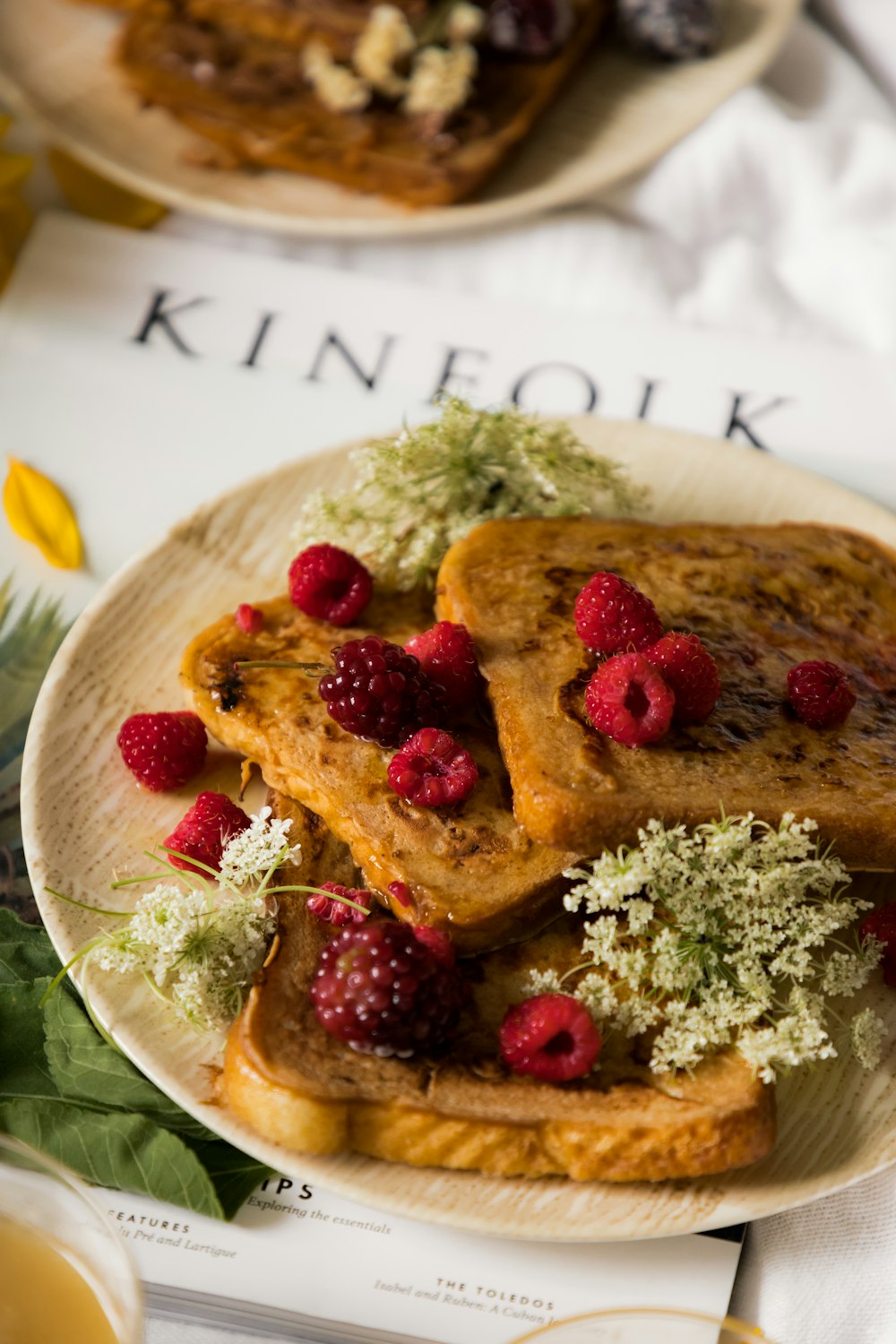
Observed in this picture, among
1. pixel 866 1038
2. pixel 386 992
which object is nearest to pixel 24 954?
pixel 386 992

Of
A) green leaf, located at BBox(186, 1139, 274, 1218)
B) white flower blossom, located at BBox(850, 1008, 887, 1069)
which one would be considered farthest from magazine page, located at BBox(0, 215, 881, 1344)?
white flower blossom, located at BBox(850, 1008, 887, 1069)

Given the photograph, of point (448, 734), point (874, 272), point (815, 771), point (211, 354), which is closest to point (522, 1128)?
point (448, 734)

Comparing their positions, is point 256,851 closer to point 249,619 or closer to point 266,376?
point 249,619

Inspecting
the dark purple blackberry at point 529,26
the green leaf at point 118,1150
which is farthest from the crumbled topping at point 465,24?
the green leaf at point 118,1150

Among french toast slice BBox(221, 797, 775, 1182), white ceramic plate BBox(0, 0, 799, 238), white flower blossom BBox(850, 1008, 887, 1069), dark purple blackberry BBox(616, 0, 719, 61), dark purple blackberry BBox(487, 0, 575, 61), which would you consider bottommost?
french toast slice BBox(221, 797, 775, 1182)

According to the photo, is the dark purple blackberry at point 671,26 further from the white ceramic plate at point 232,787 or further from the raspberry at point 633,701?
the raspberry at point 633,701

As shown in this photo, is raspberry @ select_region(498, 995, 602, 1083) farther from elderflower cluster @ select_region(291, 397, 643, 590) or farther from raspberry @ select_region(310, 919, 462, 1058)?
elderflower cluster @ select_region(291, 397, 643, 590)
